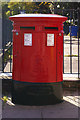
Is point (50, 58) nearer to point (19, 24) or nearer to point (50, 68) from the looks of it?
point (50, 68)

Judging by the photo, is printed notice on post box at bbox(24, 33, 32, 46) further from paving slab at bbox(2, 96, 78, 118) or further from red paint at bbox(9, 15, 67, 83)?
paving slab at bbox(2, 96, 78, 118)

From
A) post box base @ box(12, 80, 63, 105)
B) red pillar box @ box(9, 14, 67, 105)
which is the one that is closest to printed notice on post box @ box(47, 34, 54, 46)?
red pillar box @ box(9, 14, 67, 105)

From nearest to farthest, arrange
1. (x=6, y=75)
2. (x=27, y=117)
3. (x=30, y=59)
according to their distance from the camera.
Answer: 1. (x=27, y=117)
2. (x=30, y=59)
3. (x=6, y=75)

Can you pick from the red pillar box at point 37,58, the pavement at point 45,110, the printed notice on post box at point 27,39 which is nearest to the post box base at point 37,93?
the red pillar box at point 37,58

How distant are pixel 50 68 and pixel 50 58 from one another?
20 cm

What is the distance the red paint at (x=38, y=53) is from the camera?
6098 millimetres

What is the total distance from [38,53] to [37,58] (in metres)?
0.10

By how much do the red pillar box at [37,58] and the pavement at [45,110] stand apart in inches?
6.3

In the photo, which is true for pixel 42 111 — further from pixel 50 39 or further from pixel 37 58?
pixel 50 39

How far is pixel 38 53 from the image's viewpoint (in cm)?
611

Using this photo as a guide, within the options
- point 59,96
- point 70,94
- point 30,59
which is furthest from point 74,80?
point 30,59

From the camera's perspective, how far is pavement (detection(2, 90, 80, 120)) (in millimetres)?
5504

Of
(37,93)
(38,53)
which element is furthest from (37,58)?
(37,93)

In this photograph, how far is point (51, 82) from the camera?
6211 millimetres
